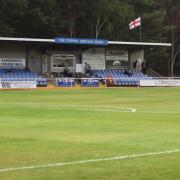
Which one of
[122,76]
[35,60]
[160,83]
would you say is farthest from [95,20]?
[160,83]

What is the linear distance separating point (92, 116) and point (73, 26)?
6905cm

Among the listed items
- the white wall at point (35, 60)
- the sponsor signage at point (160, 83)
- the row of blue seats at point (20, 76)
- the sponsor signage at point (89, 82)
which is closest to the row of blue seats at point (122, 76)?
the sponsor signage at point (160, 83)

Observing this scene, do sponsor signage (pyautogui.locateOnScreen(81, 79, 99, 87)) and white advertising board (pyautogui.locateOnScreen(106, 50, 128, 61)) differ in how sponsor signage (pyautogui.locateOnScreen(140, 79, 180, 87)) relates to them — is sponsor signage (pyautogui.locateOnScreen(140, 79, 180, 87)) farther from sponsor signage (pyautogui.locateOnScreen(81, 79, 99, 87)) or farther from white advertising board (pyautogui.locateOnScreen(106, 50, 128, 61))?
white advertising board (pyautogui.locateOnScreen(106, 50, 128, 61))

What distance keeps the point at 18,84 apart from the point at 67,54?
15555mm

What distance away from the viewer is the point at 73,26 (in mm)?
89688

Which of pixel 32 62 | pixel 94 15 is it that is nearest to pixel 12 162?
pixel 32 62

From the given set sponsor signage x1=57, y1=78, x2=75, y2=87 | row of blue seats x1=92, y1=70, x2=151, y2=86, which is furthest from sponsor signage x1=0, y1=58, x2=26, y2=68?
row of blue seats x1=92, y1=70, x2=151, y2=86

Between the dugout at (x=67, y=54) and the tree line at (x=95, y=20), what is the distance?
1227 cm

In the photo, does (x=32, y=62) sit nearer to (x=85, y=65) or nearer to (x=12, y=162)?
(x=85, y=65)

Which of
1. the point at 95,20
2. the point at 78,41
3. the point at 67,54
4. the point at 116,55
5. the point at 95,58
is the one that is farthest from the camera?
the point at 95,20

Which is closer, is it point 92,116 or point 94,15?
point 92,116

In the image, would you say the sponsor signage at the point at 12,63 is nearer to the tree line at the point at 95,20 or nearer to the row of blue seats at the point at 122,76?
the row of blue seats at the point at 122,76

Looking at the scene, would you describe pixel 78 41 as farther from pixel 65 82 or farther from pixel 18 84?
pixel 18 84

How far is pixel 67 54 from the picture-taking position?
72.2 meters
